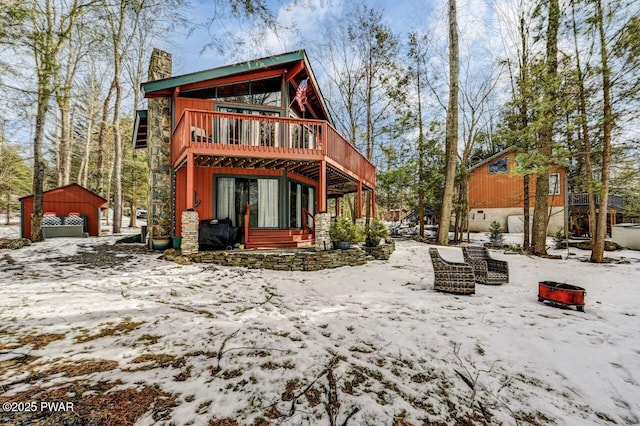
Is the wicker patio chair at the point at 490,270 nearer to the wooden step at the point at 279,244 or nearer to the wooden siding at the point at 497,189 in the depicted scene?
the wooden step at the point at 279,244

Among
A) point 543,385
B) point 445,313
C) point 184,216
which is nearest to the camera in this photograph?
point 543,385

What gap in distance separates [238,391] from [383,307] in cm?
263

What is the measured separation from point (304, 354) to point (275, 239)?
18.9 ft

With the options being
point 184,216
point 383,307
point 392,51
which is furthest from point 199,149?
point 392,51

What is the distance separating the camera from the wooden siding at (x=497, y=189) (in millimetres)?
18622

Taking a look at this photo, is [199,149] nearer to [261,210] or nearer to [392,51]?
[261,210]

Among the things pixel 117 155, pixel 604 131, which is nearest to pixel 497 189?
pixel 604 131

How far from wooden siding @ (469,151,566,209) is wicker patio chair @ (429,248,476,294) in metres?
16.5

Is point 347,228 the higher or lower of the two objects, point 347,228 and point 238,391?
the higher

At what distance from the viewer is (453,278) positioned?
194 inches

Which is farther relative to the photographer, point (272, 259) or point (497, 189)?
point (497, 189)

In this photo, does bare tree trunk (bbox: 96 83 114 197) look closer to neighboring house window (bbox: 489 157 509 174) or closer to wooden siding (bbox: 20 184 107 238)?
wooden siding (bbox: 20 184 107 238)

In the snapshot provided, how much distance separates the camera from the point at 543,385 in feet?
7.43

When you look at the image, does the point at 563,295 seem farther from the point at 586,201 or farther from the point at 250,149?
the point at 586,201
